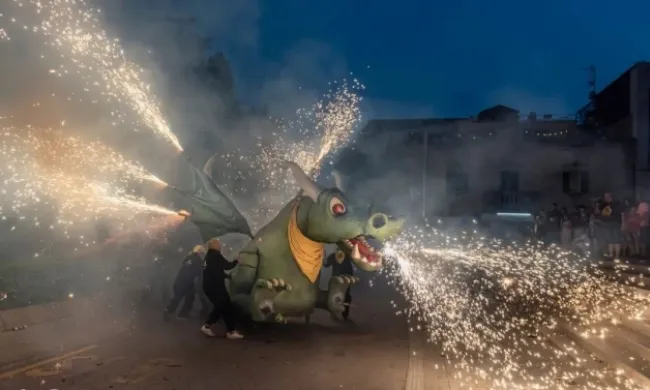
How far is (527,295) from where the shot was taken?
16719mm

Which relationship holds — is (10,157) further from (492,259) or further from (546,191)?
(546,191)

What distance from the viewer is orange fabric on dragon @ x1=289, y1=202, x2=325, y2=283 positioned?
34.8ft

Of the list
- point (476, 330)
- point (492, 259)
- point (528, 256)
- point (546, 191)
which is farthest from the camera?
point (546, 191)

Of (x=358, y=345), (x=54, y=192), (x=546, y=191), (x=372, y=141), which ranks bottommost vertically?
(x=358, y=345)

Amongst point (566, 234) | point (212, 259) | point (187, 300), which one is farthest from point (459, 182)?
point (212, 259)

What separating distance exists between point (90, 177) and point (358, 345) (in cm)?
646

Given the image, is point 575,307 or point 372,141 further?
point 372,141

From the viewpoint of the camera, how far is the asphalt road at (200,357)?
7.73m

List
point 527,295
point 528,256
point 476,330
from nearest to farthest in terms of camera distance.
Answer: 1. point 476,330
2. point 527,295
3. point 528,256

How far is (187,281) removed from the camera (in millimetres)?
12773

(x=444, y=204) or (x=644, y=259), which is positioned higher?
(x=444, y=204)

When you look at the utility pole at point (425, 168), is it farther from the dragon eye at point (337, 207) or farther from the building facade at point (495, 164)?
the dragon eye at point (337, 207)

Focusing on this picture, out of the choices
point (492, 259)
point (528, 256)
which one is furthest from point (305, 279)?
point (492, 259)

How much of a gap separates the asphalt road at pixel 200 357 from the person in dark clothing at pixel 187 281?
34 cm
